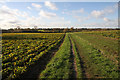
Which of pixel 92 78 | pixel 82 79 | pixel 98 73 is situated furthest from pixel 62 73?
pixel 98 73

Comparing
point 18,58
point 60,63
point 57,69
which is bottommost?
point 57,69

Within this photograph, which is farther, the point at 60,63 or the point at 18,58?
the point at 18,58

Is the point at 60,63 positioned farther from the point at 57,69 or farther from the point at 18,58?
the point at 18,58

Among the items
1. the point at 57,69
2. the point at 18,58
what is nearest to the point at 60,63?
the point at 57,69

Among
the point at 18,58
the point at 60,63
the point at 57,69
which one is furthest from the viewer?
the point at 18,58

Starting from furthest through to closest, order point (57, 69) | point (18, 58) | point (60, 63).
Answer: point (18, 58) → point (60, 63) → point (57, 69)

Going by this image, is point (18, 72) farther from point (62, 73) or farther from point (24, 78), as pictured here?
point (62, 73)

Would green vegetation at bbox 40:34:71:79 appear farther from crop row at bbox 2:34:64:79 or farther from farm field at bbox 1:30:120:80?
crop row at bbox 2:34:64:79

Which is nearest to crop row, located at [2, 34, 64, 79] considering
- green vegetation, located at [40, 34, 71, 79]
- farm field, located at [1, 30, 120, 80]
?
farm field, located at [1, 30, 120, 80]

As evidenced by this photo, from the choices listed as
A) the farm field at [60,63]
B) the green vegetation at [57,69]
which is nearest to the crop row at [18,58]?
the farm field at [60,63]

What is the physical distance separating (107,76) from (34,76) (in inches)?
262

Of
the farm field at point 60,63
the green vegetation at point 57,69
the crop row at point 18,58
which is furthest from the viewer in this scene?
the crop row at point 18,58

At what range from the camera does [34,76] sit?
7320 millimetres

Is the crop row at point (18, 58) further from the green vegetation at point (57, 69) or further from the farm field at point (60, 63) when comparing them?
the green vegetation at point (57, 69)
